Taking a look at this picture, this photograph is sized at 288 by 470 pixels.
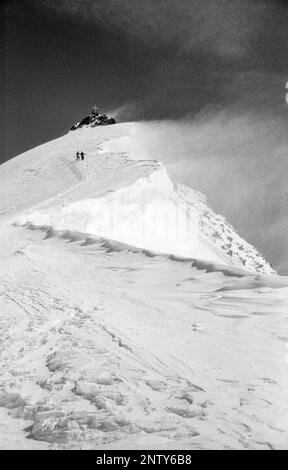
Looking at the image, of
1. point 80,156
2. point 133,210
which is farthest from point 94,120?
point 133,210

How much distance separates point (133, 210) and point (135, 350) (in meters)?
13.3

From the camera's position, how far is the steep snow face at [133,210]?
18.0m

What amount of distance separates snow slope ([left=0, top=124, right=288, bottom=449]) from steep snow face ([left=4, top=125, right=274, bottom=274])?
148 inches

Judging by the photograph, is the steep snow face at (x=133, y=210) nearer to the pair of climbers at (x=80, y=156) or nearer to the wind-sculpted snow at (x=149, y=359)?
the pair of climbers at (x=80, y=156)

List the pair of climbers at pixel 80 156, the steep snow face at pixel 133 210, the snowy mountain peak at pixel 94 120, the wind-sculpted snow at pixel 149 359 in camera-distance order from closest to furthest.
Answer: the wind-sculpted snow at pixel 149 359 < the steep snow face at pixel 133 210 < the pair of climbers at pixel 80 156 < the snowy mountain peak at pixel 94 120

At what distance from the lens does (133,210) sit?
62.9 feet

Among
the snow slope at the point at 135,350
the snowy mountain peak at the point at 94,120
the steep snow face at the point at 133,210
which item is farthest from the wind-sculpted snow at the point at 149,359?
the snowy mountain peak at the point at 94,120

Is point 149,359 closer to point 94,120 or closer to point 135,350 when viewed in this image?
point 135,350

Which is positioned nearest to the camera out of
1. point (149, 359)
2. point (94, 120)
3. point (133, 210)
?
point (149, 359)

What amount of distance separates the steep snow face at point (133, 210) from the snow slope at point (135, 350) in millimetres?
3767

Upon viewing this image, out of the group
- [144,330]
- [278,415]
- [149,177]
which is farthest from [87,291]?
[149,177]

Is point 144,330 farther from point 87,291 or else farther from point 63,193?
point 63,193

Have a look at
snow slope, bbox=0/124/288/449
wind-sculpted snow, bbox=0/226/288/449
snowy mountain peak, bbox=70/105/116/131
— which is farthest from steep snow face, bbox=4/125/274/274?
snowy mountain peak, bbox=70/105/116/131

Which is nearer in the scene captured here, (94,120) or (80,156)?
(80,156)
